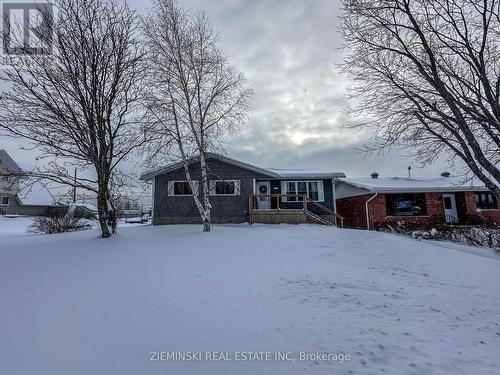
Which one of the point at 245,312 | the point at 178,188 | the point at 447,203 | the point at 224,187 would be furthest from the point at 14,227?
the point at 447,203

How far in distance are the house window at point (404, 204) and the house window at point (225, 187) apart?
11178 millimetres

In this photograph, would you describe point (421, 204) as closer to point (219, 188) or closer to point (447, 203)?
point (447, 203)

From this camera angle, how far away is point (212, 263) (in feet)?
21.3

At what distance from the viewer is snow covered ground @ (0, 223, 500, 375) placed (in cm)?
270

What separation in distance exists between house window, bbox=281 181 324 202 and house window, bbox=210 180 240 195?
3078mm

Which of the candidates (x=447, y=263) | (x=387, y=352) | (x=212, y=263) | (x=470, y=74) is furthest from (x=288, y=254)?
(x=470, y=74)

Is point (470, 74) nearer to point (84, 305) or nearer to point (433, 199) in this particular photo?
point (84, 305)

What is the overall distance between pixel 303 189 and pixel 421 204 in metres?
9.28

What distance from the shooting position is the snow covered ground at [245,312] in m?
2.70


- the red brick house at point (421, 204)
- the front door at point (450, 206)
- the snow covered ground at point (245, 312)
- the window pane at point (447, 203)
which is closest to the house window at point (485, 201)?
the red brick house at point (421, 204)

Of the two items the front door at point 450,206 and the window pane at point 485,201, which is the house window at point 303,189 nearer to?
the front door at point 450,206

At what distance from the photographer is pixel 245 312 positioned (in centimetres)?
379

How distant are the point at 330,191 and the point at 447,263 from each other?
10.7 metres

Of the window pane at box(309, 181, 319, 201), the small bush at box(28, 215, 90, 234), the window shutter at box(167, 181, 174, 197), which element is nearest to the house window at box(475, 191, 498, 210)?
the window pane at box(309, 181, 319, 201)
